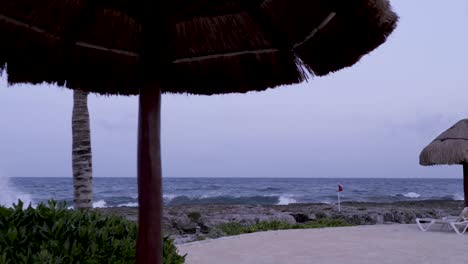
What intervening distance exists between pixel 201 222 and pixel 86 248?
12.9 metres

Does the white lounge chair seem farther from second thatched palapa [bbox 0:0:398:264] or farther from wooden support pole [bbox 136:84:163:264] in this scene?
wooden support pole [bbox 136:84:163:264]

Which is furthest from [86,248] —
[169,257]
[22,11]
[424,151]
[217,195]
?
[217,195]

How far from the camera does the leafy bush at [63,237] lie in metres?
3.38

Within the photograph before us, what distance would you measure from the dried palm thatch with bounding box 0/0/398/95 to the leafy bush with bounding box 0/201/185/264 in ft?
3.97

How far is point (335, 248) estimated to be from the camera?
Result: 9148 millimetres

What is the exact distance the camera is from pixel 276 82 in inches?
186

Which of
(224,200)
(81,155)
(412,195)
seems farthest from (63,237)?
(412,195)

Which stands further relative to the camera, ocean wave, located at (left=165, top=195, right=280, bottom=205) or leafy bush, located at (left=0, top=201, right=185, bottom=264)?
ocean wave, located at (left=165, top=195, right=280, bottom=205)

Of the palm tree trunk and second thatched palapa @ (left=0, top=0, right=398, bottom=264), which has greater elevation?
second thatched palapa @ (left=0, top=0, right=398, bottom=264)

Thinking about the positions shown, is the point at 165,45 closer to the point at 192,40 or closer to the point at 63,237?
the point at 192,40

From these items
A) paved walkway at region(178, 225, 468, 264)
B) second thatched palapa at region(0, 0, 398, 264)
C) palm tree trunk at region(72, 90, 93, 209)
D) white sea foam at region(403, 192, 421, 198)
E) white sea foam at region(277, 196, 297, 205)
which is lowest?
white sea foam at region(403, 192, 421, 198)

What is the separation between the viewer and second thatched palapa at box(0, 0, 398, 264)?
3434 millimetres

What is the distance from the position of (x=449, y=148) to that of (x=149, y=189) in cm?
1071

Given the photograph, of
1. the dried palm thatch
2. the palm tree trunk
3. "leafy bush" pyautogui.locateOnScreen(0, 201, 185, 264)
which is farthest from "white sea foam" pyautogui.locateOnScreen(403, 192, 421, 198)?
"leafy bush" pyautogui.locateOnScreen(0, 201, 185, 264)
